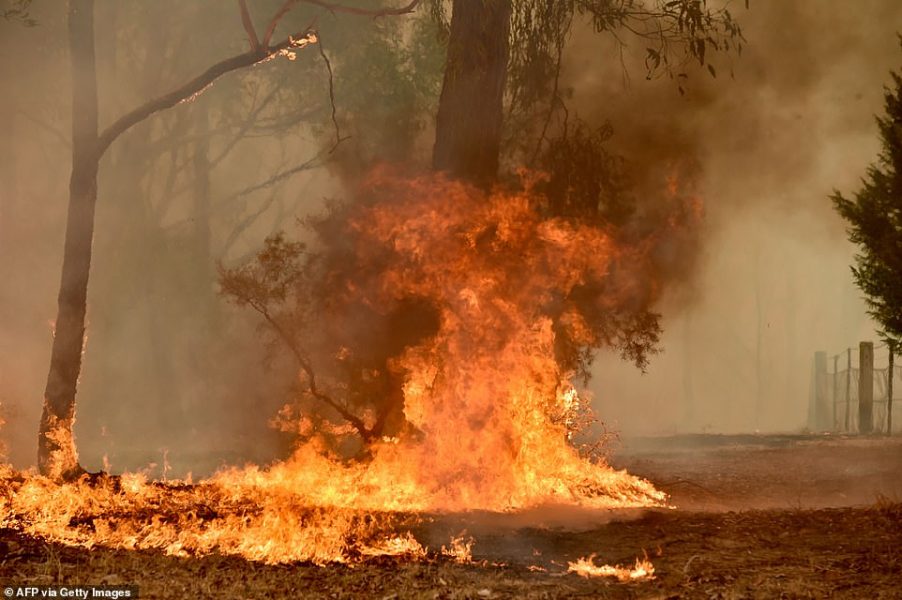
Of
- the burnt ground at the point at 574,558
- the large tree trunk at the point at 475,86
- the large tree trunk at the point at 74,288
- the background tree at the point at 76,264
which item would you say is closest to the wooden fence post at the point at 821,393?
the burnt ground at the point at 574,558

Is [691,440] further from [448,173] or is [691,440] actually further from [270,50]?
[270,50]

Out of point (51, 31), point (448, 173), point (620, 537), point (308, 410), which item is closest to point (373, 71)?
point (51, 31)

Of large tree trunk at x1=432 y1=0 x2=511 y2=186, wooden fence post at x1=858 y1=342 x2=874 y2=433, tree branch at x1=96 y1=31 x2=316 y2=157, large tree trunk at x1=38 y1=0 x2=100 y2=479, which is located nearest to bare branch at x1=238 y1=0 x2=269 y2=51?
tree branch at x1=96 y1=31 x2=316 y2=157

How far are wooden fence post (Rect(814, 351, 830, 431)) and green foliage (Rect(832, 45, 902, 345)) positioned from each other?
9241mm

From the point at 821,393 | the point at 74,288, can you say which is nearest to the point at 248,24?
the point at 74,288

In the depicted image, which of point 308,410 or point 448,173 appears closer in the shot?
point 448,173

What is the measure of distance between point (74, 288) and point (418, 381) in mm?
4210

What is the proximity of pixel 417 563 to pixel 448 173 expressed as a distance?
589 cm

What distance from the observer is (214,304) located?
29.5m

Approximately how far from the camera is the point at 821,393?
27.1 meters

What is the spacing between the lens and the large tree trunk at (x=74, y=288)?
37.5ft

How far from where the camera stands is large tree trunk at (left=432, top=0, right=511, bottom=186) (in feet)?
41.8

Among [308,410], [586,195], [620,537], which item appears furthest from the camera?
[308,410]

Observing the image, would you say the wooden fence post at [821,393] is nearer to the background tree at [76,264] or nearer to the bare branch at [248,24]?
the background tree at [76,264]
